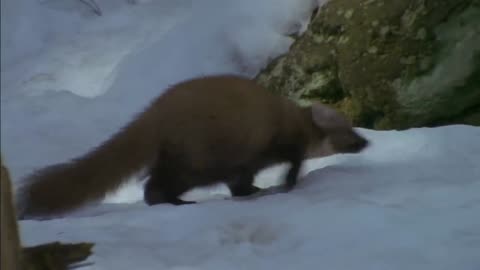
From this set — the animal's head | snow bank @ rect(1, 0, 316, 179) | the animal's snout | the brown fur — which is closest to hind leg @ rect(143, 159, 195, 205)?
snow bank @ rect(1, 0, 316, 179)

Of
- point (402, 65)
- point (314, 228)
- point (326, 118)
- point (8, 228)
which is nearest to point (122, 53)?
point (402, 65)

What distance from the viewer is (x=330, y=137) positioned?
3.90 m

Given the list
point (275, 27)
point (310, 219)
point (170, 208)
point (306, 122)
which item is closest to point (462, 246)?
point (310, 219)

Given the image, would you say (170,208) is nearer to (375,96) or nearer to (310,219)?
(310,219)

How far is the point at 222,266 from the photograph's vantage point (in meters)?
2.59

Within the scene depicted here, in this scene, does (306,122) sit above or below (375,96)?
below

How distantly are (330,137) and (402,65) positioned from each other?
1369 millimetres

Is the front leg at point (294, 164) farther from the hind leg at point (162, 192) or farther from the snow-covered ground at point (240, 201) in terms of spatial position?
the hind leg at point (162, 192)

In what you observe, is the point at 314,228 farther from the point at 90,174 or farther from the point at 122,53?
the point at 122,53

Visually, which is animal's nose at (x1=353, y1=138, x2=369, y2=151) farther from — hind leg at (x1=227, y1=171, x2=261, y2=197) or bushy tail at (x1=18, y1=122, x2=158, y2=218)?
bushy tail at (x1=18, y1=122, x2=158, y2=218)

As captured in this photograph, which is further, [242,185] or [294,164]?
[294,164]

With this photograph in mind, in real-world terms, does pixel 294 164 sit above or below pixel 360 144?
below

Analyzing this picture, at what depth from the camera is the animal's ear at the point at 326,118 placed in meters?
3.89

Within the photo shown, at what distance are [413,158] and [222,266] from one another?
1.31 meters
